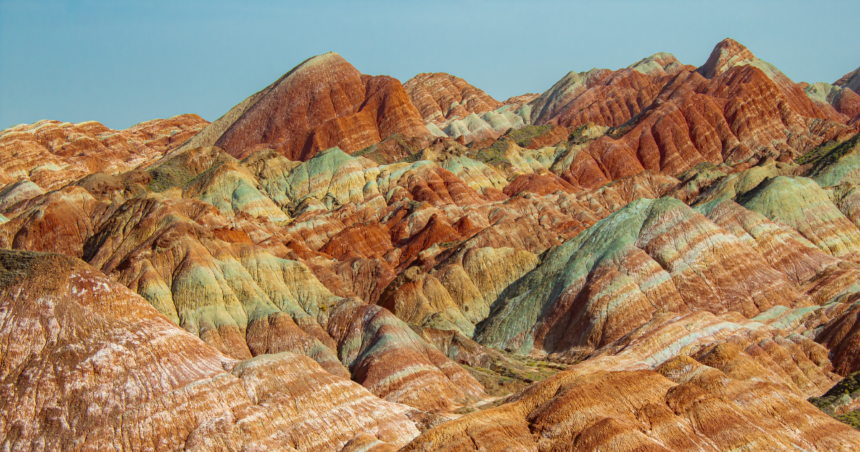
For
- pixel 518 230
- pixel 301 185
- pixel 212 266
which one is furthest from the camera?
pixel 301 185

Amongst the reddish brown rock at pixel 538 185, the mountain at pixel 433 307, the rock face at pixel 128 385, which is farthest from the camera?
the reddish brown rock at pixel 538 185

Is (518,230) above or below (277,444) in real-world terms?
above

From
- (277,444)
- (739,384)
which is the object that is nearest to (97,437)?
(277,444)

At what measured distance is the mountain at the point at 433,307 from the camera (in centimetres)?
4316

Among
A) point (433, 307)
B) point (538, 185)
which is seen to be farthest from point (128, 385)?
point (538, 185)

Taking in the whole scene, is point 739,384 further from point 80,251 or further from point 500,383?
point 80,251

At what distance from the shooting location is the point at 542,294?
110875mm

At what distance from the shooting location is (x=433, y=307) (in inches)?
4446

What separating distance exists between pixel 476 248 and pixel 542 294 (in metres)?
19.0

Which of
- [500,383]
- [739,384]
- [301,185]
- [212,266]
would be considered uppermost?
[301,185]

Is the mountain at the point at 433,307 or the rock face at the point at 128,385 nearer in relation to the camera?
the mountain at the point at 433,307

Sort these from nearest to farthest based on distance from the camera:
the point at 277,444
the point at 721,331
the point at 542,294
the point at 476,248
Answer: the point at 277,444 → the point at 721,331 → the point at 542,294 → the point at 476,248

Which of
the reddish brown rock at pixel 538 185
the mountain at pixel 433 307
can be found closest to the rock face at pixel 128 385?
the mountain at pixel 433 307

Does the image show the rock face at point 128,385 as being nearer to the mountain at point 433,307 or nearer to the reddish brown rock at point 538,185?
the mountain at point 433,307
